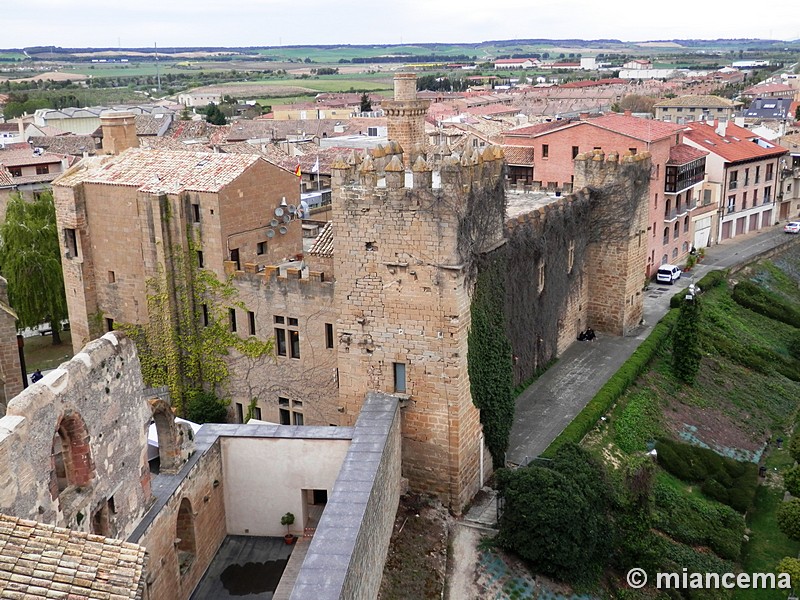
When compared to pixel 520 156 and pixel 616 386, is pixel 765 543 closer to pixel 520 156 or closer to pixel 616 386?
pixel 616 386

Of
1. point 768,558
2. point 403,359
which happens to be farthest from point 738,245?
point 403,359

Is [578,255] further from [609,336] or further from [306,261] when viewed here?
[306,261]

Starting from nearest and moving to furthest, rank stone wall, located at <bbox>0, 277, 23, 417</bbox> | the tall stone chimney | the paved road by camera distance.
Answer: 1. stone wall, located at <bbox>0, 277, 23, 417</bbox>
2. the paved road
3. the tall stone chimney

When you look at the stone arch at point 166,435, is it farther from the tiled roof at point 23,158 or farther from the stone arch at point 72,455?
the tiled roof at point 23,158

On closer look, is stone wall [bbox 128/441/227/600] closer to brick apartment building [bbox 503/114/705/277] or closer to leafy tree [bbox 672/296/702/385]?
leafy tree [bbox 672/296/702/385]

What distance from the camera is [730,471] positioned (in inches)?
1277

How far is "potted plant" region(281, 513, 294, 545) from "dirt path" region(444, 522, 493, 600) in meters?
4.40

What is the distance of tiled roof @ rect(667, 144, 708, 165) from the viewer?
51.4m

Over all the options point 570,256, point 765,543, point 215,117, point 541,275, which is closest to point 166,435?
point 541,275

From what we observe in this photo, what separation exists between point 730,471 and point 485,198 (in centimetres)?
1682

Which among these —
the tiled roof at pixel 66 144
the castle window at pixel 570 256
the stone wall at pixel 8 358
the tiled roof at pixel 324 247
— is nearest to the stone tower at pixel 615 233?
the castle window at pixel 570 256

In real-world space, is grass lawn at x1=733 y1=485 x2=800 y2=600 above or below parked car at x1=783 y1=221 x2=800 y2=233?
below

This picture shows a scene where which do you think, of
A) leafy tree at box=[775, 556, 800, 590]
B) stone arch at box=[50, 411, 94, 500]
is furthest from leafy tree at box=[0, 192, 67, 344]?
leafy tree at box=[775, 556, 800, 590]

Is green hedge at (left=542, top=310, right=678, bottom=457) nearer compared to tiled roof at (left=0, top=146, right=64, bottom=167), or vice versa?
green hedge at (left=542, top=310, right=678, bottom=457)
